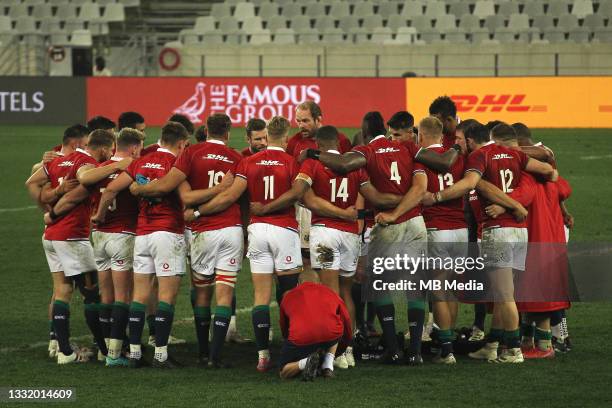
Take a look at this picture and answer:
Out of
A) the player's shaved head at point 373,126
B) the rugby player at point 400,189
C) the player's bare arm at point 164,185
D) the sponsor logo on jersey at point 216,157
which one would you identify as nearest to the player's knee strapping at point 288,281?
the rugby player at point 400,189

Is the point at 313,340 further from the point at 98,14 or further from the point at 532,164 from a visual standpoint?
the point at 98,14

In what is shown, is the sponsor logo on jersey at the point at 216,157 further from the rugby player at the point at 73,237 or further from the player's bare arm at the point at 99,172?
the rugby player at the point at 73,237

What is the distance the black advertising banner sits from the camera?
105 ft

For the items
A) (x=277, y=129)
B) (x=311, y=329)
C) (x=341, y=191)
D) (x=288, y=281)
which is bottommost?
(x=311, y=329)

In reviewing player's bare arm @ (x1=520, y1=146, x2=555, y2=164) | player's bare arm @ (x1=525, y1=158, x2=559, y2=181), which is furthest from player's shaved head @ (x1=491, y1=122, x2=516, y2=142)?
player's bare arm @ (x1=520, y1=146, x2=555, y2=164)

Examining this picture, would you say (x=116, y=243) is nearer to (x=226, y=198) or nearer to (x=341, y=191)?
(x=226, y=198)

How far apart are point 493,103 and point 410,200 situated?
68.4ft

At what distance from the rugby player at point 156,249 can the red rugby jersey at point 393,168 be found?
5.64ft

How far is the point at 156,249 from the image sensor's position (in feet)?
31.6

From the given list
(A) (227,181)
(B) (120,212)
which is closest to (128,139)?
(B) (120,212)

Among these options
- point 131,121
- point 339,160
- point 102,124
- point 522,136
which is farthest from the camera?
point 131,121

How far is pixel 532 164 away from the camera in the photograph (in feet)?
32.6

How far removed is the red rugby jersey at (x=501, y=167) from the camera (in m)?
9.71

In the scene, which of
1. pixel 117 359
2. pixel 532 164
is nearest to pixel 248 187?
pixel 117 359
